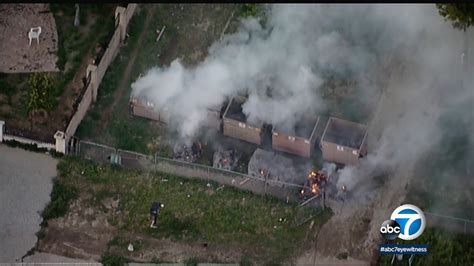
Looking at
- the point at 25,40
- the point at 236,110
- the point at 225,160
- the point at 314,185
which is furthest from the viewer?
the point at 25,40

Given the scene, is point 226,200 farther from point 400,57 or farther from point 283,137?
point 400,57

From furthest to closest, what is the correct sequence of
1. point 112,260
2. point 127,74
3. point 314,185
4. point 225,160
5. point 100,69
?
1. point 127,74
2. point 100,69
3. point 225,160
4. point 314,185
5. point 112,260

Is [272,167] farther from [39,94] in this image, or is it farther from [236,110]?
[39,94]

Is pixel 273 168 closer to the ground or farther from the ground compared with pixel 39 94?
closer to the ground

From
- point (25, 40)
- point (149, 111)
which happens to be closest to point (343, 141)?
point (149, 111)

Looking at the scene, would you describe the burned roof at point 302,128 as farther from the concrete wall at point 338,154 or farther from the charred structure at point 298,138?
the concrete wall at point 338,154

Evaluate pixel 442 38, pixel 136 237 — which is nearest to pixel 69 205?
pixel 136 237

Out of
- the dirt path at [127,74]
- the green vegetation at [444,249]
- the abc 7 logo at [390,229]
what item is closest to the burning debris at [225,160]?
the dirt path at [127,74]
